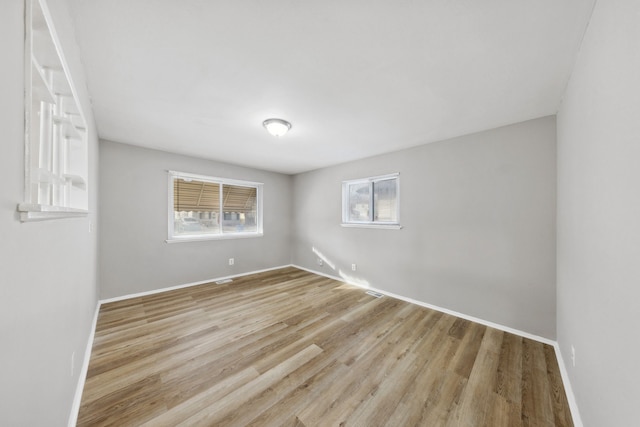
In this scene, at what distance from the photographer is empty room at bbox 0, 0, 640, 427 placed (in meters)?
0.93

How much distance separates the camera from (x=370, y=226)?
382cm

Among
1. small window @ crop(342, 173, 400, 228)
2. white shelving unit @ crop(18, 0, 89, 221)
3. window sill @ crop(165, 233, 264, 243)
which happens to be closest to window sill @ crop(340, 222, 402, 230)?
small window @ crop(342, 173, 400, 228)

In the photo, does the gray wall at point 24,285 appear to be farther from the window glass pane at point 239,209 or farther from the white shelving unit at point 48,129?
A: the window glass pane at point 239,209

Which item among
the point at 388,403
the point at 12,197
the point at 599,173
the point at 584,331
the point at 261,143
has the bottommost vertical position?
the point at 388,403

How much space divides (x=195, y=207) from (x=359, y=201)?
3024 millimetres

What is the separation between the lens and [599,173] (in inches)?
46.3

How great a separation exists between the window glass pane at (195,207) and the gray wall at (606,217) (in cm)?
469

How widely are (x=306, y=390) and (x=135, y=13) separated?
2.59 metres

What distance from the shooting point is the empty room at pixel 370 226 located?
0.93 m

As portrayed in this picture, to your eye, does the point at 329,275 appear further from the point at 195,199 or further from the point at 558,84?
the point at 558,84

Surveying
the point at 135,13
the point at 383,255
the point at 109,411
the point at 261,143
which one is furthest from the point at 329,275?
the point at 135,13

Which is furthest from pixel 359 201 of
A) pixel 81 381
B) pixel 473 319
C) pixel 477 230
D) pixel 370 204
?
pixel 81 381

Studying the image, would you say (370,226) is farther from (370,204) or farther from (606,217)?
(606,217)

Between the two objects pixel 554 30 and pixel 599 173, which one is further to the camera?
pixel 554 30
